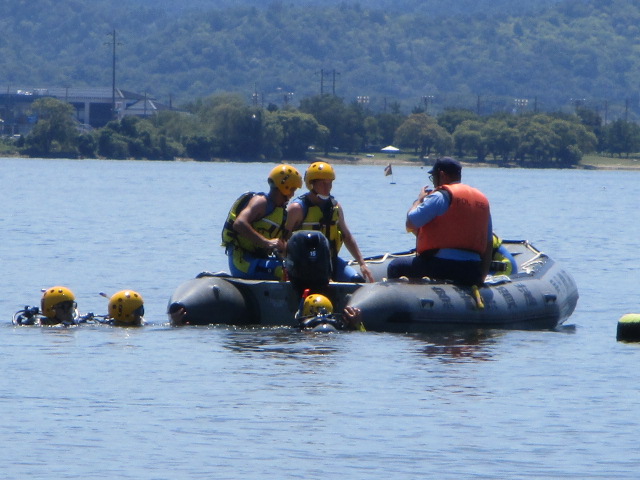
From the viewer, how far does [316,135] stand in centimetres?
13712

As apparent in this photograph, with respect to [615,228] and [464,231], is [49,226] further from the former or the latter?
[464,231]

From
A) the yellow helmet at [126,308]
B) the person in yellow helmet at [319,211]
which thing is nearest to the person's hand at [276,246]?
the person in yellow helmet at [319,211]

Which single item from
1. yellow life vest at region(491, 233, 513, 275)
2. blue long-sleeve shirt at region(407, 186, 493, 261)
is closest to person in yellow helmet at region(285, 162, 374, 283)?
blue long-sleeve shirt at region(407, 186, 493, 261)

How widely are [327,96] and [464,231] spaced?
147948mm

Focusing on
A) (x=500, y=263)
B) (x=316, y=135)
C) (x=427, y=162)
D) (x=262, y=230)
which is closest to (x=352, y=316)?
(x=262, y=230)

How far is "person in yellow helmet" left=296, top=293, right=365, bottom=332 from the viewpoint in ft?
46.1

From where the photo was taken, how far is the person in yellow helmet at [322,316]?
14047 mm

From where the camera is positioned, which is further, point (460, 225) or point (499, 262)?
point (499, 262)

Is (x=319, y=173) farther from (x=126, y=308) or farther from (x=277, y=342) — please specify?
(x=126, y=308)

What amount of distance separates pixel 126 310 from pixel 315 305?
2.16 meters

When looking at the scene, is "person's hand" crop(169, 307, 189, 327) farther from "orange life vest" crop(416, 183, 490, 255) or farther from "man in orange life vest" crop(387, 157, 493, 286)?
"orange life vest" crop(416, 183, 490, 255)

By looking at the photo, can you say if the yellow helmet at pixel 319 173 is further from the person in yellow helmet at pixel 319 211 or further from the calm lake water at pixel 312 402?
the calm lake water at pixel 312 402

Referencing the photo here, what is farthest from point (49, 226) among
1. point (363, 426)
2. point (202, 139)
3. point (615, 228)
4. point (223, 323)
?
point (202, 139)

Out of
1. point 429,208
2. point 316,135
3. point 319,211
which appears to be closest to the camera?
point 429,208
